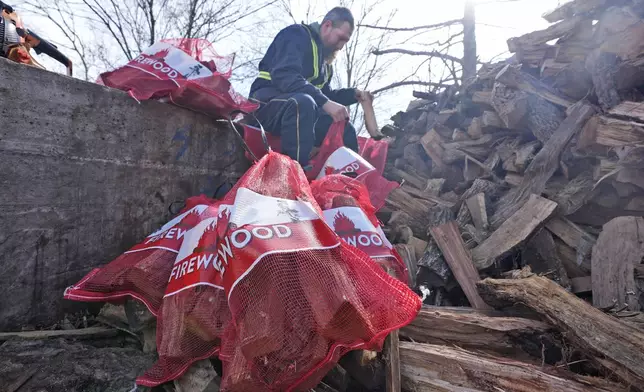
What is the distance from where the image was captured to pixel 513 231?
2307 millimetres

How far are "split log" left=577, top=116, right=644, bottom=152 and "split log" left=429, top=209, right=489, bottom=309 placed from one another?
109 cm

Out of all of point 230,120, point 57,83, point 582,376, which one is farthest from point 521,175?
point 57,83

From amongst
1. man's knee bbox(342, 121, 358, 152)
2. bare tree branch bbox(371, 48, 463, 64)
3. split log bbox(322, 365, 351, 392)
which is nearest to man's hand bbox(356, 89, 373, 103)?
man's knee bbox(342, 121, 358, 152)

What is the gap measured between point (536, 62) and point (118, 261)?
393 centimetres

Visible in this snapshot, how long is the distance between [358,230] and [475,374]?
0.89 m

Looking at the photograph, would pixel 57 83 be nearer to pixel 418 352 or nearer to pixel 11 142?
pixel 11 142

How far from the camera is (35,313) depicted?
1907 millimetres

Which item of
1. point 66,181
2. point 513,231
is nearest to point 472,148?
point 513,231

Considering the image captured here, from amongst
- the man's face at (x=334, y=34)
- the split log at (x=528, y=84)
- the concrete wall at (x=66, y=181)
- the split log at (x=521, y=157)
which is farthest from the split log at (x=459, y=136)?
the concrete wall at (x=66, y=181)

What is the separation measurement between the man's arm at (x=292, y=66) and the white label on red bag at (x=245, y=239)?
1.59 metres

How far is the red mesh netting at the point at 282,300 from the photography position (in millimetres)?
1273

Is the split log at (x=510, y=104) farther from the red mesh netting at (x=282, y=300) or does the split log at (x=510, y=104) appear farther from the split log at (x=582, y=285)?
the red mesh netting at (x=282, y=300)

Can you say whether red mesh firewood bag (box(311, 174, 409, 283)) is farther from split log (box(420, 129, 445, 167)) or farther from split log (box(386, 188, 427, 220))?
split log (box(420, 129, 445, 167))

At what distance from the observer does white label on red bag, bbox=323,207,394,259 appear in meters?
2.01
